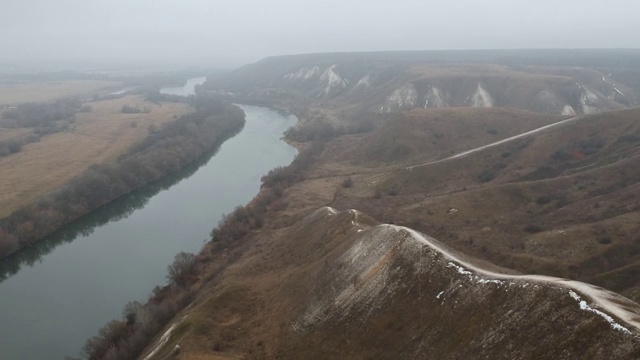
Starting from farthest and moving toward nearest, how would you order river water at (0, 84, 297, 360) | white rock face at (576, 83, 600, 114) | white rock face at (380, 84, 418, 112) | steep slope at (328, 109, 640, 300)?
white rock face at (380, 84, 418, 112) < white rock face at (576, 83, 600, 114) < river water at (0, 84, 297, 360) < steep slope at (328, 109, 640, 300)

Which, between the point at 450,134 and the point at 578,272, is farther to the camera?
the point at 450,134

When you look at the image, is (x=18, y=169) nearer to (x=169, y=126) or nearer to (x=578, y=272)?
(x=169, y=126)

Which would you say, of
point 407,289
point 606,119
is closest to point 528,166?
point 606,119

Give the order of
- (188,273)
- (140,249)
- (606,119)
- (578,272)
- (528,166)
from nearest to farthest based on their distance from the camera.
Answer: (578,272) → (188,273) → (140,249) → (528,166) → (606,119)

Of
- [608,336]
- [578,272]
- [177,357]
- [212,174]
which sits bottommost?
[212,174]

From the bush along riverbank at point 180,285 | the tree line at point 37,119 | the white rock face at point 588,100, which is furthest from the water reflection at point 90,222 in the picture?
the white rock face at point 588,100

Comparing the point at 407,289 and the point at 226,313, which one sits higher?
the point at 407,289

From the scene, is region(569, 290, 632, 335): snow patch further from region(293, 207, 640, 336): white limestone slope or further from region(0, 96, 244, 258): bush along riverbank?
region(0, 96, 244, 258): bush along riverbank

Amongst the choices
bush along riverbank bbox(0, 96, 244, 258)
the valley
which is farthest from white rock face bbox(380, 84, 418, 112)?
the valley
